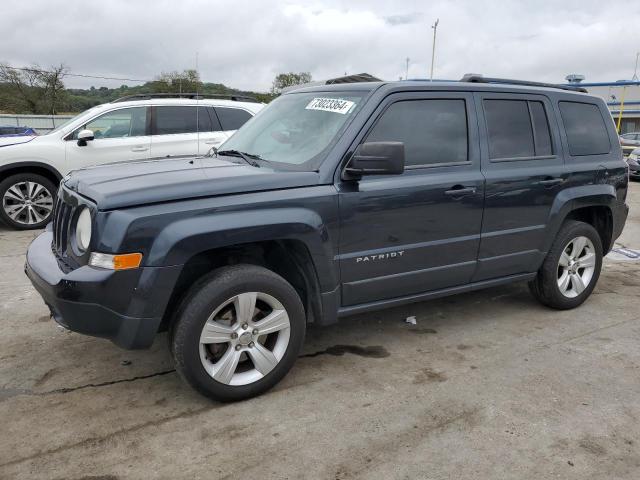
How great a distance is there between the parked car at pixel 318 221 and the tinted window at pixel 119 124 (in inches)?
171

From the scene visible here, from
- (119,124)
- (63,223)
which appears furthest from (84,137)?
(63,223)

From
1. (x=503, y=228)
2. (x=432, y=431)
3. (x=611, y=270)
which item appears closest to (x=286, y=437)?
(x=432, y=431)

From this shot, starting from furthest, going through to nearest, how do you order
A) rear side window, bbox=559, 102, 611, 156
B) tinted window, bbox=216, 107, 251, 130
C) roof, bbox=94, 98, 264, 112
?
tinted window, bbox=216, 107, 251, 130
roof, bbox=94, 98, 264, 112
rear side window, bbox=559, 102, 611, 156

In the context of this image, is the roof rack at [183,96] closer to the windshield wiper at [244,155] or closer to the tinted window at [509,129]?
the windshield wiper at [244,155]

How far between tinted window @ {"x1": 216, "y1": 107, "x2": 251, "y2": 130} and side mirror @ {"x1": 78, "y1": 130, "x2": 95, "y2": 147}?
186cm

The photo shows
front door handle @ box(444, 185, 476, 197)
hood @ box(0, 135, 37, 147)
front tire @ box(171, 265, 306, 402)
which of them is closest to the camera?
front tire @ box(171, 265, 306, 402)

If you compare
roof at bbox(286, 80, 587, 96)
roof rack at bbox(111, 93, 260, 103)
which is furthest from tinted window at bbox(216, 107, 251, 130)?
roof at bbox(286, 80, 587, 96)

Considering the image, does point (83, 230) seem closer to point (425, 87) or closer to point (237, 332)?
point (237, 332)

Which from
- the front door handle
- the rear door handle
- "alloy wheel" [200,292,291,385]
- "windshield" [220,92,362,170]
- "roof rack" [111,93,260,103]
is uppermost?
"roof rack" [111,93,260,103]

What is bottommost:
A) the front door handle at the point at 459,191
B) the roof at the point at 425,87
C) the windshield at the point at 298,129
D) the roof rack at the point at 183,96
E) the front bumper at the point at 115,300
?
the front bumper at the point at 115,300

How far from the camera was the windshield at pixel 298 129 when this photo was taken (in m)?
3.45

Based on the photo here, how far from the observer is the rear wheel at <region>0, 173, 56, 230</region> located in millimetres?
7496

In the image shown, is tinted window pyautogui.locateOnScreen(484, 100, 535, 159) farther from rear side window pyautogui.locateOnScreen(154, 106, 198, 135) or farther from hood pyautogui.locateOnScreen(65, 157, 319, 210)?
rear side window pyautogui.locateOnScreen(154, 106, 198, 135)

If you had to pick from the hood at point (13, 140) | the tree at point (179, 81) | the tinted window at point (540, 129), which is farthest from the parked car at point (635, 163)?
the tree at point (179, 81)
